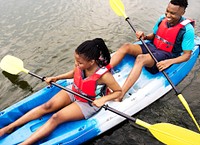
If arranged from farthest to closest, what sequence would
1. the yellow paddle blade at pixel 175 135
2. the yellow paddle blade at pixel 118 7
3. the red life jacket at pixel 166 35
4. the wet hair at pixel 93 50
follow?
the yellow paddle blade at pixel 118 7 < the red life jacket at pixel 166 35 < the wet hair at pixel 93 50 < the yellow paddle blade at pixel 175 135

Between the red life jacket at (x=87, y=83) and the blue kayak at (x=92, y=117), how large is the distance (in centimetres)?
29

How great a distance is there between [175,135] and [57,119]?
128cm

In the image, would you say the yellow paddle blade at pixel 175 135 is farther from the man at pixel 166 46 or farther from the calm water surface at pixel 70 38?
the man at pixel 166 46

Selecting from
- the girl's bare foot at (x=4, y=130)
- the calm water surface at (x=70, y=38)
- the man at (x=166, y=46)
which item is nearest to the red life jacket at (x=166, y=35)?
the man at (x=166, y=46)

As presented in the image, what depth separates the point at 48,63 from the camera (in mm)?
5012

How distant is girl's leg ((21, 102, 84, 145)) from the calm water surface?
475 millimetres

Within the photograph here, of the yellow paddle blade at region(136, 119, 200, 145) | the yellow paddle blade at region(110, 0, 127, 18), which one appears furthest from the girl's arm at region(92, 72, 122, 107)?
the yellow paddle blade at region(110, 0, 127, 18)

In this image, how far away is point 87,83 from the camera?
2947 mm

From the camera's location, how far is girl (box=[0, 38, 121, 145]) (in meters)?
2.70

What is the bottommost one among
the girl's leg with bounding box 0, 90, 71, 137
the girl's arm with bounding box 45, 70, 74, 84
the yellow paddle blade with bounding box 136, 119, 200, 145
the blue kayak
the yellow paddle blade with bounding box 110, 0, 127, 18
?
the yellow paddle blade with bounding box 136, 119, 200, 145

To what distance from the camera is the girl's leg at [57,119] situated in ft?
9.46

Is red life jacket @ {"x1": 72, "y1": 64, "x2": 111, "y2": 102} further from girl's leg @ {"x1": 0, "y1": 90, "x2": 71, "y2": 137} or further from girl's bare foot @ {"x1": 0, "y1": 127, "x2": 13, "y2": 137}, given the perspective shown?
girl's bare foot @ {"x1": 0, "y1": 127, "x2": 13, "y2": 137}

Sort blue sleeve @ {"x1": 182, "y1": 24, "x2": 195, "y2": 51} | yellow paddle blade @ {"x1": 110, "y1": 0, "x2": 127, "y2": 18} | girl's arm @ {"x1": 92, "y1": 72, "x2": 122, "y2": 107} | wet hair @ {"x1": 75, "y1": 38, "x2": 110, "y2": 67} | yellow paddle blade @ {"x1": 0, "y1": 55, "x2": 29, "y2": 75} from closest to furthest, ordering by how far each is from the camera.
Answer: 1. wet hair @ {"x1": 75, "y1": 38, "x2": 110, "y2": 67}
2. girl's arm @ {"x1": 92, "y1": 72, "x2": 122, "y2": 107}
3. blue sleeve @ {"x1": 182, "y1": 24, "x2": 195, "y2": 51}
4. yellow paddle blade @ {"x1": 0, "y1": 55, "x2": 29, "y2": 75}
5. yellow paddle blade @ {"x1": 110, "y1": 0, "x2": 127, "y2": 18}

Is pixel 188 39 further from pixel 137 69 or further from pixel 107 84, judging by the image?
pixel 107 84
